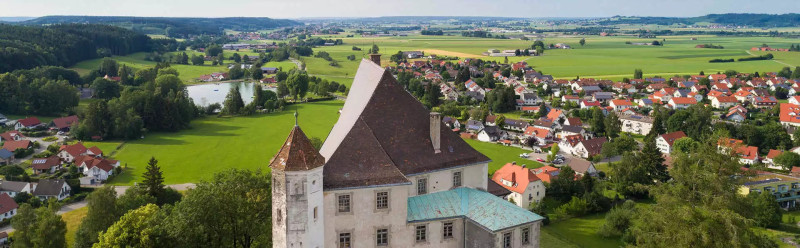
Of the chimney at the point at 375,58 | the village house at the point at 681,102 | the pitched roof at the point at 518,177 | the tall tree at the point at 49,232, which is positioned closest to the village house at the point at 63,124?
the tall tree at the point at 49,232

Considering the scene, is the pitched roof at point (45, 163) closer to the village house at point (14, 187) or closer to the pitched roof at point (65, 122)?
the village house at point (14, 187)

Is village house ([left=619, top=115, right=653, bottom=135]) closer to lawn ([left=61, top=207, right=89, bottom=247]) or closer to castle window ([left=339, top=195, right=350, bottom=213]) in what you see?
castle window ([left=339, top=195, right=350, bottom=213])

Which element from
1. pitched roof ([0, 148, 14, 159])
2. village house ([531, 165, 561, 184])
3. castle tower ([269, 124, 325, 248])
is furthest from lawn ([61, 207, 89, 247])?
village house ([531, 165, 561, 184])

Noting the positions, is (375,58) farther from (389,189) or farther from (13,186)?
(13,186)

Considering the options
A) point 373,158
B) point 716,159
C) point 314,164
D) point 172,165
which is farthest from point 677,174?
point 172,165

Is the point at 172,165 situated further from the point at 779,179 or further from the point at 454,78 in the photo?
the point at 454,78

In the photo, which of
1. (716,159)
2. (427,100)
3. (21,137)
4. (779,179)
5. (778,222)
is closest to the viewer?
(716,159)

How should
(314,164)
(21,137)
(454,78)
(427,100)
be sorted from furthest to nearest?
(454,78) < (427,100) < (21,137) < (314,164)
